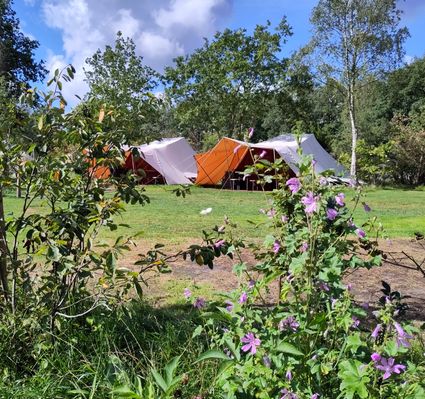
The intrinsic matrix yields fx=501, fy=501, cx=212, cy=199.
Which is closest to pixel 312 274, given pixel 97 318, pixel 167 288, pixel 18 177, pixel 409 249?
pixel 97 318

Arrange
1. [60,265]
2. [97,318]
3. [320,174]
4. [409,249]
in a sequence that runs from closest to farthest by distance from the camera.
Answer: [320,174], [60,265], [97,318], [409,249]

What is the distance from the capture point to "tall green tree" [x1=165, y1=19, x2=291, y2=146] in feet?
83.8

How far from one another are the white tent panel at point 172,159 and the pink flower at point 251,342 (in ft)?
65.4

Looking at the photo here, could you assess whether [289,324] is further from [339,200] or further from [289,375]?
[339,200]

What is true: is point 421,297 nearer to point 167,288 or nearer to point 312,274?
point 167,288

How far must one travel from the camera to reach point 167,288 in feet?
12.6

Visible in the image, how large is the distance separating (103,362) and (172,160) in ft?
71.5

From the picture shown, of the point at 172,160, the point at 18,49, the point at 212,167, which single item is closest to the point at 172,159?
the point at 172,160

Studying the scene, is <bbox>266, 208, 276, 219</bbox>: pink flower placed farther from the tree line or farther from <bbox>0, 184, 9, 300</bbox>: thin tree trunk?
the tree line

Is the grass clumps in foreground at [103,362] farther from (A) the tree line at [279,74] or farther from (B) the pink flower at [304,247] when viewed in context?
(A) the tree line at [279,74]

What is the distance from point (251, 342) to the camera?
1.42m

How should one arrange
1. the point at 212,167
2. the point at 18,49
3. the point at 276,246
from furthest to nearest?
1. the point at 18,49
2. the point at 212,167
3. the point at 276,246

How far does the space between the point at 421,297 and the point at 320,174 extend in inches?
93.3

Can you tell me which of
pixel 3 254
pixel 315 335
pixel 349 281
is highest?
pixel 3 254
